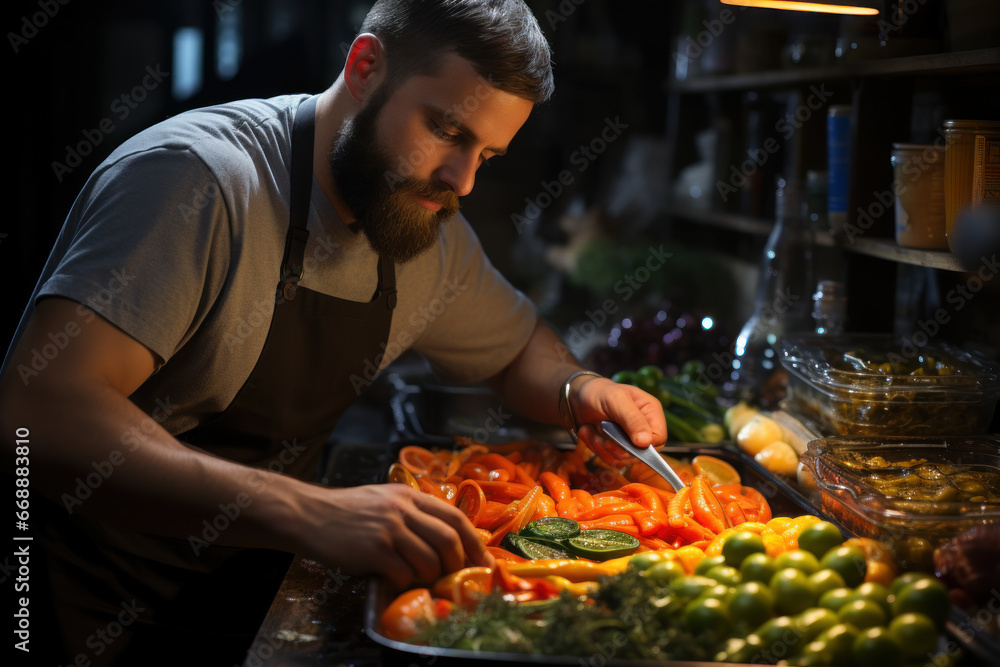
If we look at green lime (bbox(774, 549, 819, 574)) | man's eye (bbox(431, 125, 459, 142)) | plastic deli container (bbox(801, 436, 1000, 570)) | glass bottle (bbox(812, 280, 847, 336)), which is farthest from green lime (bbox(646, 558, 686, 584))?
glass bottle (bbox(812, 280, 847, 336))

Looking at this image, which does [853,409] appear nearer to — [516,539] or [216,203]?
[516,539]

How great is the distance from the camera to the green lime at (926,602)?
1189 millimetres

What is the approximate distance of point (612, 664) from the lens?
3.61 feet

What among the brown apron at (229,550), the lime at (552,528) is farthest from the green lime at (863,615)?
the brown apron at (229,550)

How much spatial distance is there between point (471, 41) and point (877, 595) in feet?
3.91

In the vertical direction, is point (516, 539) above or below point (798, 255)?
below

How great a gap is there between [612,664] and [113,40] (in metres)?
3.91

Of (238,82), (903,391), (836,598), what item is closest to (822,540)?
(836,598)

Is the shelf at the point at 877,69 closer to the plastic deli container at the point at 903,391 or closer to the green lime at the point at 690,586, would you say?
the plastic deli container at the point at 903,391

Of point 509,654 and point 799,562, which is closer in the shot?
point 509,654

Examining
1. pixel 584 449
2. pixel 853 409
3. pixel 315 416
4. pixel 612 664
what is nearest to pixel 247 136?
pixel 315 416

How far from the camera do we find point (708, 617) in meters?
1.18

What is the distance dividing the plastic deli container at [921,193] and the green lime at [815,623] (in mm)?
1073

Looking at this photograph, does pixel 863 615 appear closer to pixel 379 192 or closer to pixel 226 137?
pixel 379 192
